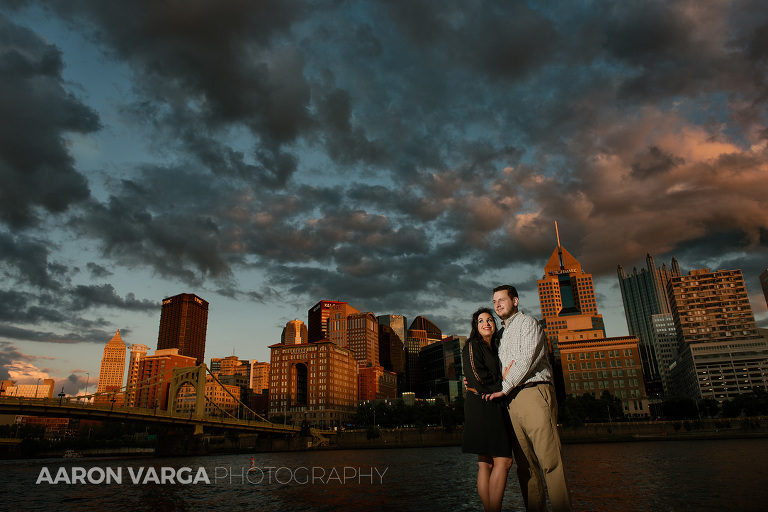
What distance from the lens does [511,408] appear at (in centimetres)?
819

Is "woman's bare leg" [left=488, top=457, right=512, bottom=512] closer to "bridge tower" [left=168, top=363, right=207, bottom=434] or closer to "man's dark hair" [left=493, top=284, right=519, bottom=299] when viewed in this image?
"man's dark hair" [left=493, top=284, right=519, bottom=299]

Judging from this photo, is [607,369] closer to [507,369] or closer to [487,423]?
[487,423]

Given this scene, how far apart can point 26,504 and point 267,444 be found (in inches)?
3637

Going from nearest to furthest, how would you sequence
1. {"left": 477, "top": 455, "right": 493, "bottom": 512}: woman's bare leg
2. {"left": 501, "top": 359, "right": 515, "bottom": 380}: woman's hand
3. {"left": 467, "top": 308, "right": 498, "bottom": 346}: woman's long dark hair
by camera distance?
{"left": 501, "top": 359, "right": 515, "bottom": 380}: woman's hand < {"left": 477, "top": 455, "right": 493, "bottom": 512}: woman's bare leg < {"left": 467, "top": 308, "right": 498, "bottom": 346}: woman's long dark hair

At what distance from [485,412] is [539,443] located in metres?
0.96

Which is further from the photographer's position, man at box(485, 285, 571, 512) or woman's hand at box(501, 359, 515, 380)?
woman's hand at box(501, 359, 515, 380)

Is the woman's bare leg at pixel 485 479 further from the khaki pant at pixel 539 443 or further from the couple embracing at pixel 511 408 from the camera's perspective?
the khaki pant at pixel 539 443

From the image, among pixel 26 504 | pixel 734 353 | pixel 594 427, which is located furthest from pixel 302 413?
pixel 26 504

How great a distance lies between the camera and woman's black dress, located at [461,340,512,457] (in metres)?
8.04

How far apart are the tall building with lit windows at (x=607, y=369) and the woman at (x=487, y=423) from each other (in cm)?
13314

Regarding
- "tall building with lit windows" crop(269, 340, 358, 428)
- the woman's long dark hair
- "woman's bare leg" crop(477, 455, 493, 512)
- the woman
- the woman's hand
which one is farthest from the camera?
"tall building with lit windows" crop(269, 340, 358, 428)

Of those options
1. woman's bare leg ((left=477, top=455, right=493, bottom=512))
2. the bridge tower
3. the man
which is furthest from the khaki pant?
the bridge tower

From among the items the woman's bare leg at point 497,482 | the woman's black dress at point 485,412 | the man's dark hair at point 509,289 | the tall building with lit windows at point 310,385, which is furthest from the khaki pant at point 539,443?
the tall building with lit windows at point 310,385

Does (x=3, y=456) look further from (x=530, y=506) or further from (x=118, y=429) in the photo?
(x=530, y=506)
